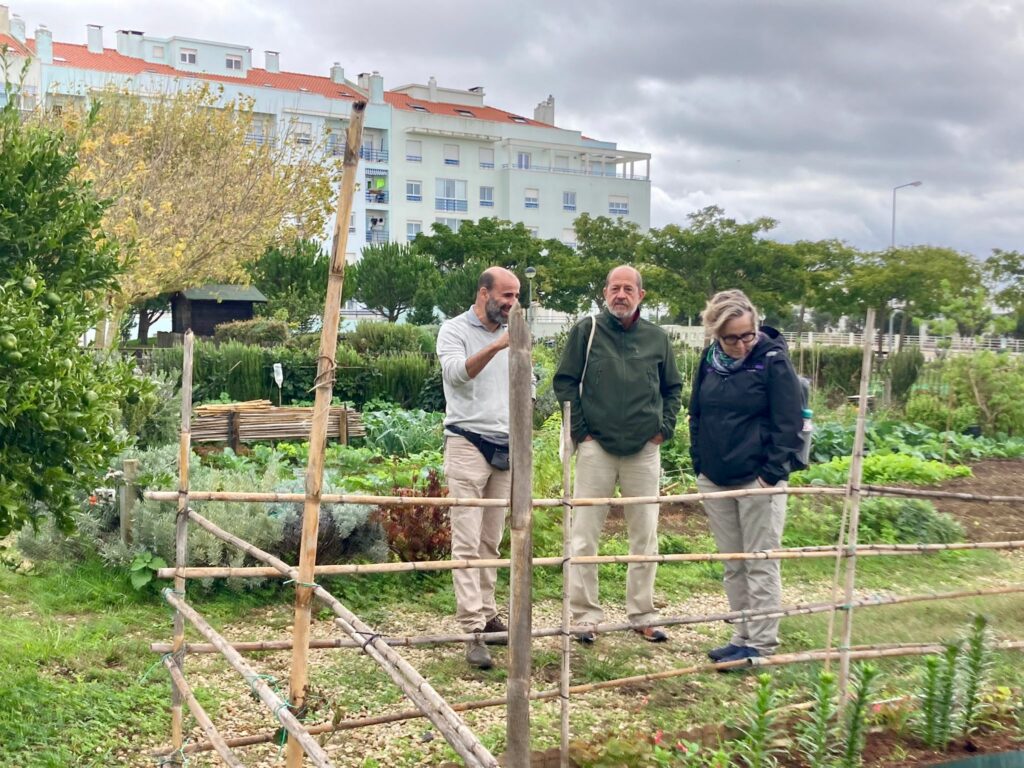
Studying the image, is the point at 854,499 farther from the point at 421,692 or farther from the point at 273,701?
the point at 273,701

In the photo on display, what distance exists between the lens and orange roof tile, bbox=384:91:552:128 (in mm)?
58969

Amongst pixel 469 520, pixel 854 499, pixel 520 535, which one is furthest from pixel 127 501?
pixel 520 535

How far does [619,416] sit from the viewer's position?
16.3 feet

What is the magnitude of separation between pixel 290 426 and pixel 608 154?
5708 centimetres

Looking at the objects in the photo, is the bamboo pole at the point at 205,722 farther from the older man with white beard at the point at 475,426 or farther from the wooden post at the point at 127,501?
the wooden post at the point at 127,501

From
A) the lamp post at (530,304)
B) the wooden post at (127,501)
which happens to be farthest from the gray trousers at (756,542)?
the wooden post at (127,501)

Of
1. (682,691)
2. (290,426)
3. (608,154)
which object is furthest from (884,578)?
(608,154)

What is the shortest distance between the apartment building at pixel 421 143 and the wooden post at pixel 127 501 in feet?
137

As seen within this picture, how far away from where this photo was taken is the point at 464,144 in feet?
193

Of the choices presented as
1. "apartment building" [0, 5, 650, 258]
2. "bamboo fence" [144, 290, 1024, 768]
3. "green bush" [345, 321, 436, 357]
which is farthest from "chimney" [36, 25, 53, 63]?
"bamboo fence" [144, 290, 1024, 768]

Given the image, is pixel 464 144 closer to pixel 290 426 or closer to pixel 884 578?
pixel 290 426

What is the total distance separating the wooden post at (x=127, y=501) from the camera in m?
5.80

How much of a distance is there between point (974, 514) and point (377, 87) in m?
52.0

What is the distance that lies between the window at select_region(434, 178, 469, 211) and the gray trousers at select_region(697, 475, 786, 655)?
54614mm
